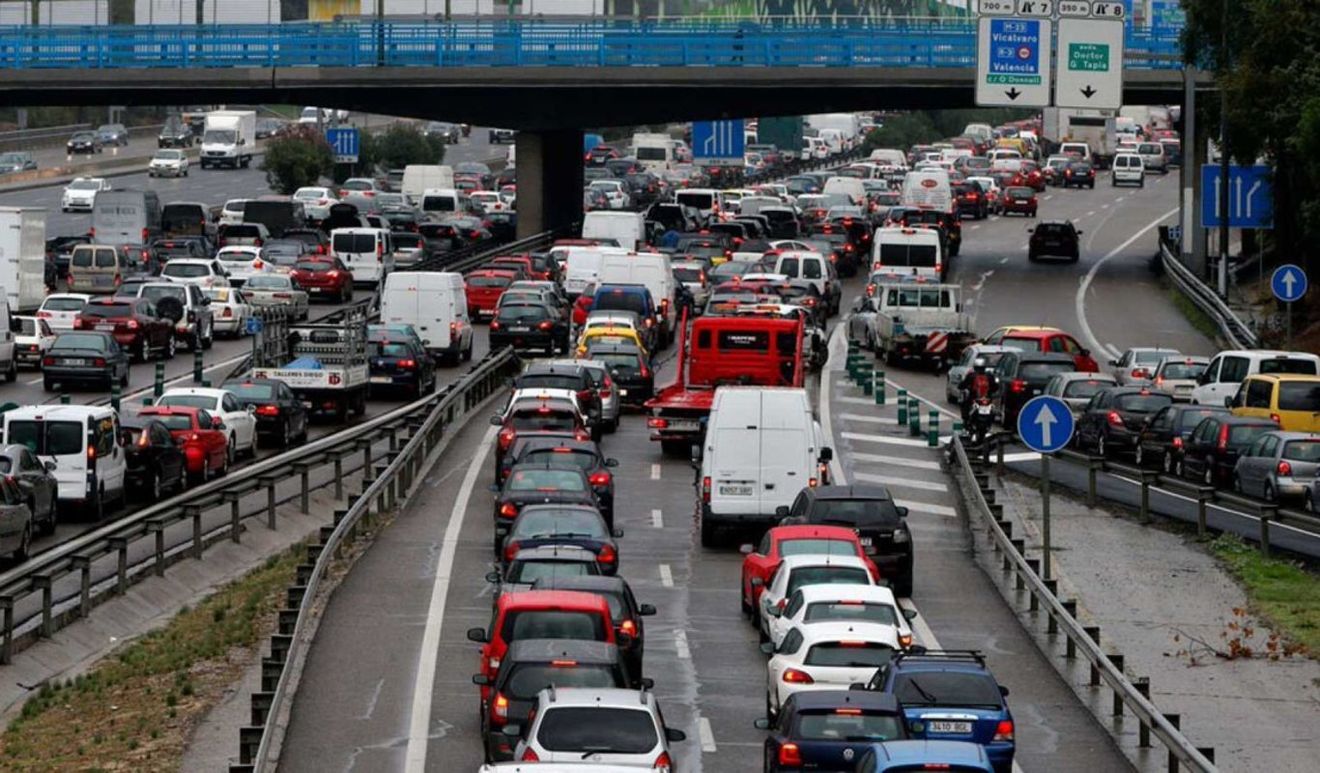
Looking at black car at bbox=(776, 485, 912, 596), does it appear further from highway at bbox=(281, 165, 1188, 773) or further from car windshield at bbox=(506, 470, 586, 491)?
car windshield at bbox=(506, 470, 586, 491)

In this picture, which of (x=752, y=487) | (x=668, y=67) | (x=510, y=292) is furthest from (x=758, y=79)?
(x=752, y=487)

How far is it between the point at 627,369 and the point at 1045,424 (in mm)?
21712

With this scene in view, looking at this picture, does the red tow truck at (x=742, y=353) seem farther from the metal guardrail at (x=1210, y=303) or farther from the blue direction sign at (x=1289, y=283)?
the metal guardrail at (x=1210, y=303)

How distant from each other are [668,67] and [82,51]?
17.4 m

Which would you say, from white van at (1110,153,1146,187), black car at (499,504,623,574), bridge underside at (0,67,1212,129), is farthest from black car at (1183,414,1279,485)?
white van at (1110,153,1146,187)

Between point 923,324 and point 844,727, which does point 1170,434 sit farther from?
point 844,727

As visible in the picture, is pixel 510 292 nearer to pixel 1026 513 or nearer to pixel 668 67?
pixel 668 67

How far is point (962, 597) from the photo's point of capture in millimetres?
30953

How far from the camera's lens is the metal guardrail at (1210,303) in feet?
195

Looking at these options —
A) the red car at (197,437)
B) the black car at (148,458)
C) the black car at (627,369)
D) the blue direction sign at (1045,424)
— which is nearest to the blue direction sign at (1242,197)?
the black car at (627,369)

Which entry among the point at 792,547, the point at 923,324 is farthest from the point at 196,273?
the point at 792,547

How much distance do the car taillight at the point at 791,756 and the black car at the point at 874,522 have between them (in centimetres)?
1117

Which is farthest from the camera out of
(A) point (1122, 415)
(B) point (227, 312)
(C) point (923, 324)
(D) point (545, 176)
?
(D) point (545, 176)

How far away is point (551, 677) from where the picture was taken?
2050cm
